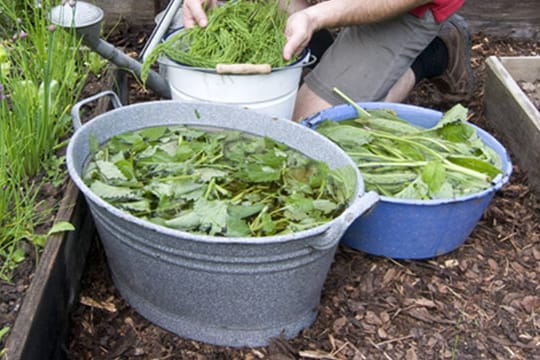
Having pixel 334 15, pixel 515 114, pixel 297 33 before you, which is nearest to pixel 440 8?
pixel 334 15

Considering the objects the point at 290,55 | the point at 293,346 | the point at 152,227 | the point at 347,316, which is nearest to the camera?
the point at 152,227

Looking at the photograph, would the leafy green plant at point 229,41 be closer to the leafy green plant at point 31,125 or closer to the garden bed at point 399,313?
the leafy green plant at point 31,125

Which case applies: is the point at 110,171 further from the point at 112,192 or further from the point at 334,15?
the point at 334,15

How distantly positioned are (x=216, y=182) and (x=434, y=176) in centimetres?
66

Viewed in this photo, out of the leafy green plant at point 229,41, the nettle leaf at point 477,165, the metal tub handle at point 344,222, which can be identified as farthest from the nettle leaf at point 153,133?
the nettle leaf at point 477,165

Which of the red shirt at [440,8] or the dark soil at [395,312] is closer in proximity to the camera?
the dark soil at [395,312]

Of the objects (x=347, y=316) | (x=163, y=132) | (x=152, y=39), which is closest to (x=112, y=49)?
(x=152, y=39)

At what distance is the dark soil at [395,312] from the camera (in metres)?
1.72

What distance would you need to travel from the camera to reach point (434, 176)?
1.91 metres

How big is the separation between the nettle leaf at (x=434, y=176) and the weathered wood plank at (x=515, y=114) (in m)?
0.68

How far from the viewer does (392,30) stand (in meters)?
2.46

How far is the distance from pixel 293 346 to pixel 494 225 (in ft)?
3.05

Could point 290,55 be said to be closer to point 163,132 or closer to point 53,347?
point 163,132

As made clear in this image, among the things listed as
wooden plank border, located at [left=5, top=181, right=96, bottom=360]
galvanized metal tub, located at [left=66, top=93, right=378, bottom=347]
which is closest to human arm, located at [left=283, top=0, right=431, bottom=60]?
galvanized metal tub, located at [left=66, top=93, right=378, bottom=347]
